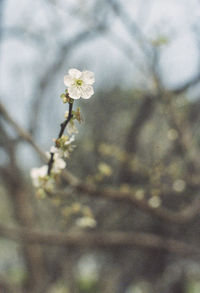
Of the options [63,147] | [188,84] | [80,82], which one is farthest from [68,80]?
[188,84]

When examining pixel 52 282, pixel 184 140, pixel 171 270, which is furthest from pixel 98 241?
pixel 52 282

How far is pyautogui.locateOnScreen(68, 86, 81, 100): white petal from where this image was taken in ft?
2.59

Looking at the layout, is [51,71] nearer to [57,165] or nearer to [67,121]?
[57,165]

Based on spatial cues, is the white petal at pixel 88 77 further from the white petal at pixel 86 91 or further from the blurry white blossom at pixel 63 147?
the blurry white blossom at pixel 63 147

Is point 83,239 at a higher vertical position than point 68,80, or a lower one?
higher

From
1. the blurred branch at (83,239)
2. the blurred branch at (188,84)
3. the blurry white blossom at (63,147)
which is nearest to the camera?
the blurry white blossom at (63,147)

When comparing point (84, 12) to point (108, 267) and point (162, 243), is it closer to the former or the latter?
point (162, 243)

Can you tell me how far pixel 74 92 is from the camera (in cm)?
81

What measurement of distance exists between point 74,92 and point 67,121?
0.34 feet

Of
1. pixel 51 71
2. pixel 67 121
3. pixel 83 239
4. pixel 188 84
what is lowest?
pixel 67 121

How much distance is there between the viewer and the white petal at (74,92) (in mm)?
789

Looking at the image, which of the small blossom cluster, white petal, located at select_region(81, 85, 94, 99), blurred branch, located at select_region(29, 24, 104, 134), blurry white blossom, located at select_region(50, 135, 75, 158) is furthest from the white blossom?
blurred branch, located at select_region(29, 24, 104, 134)

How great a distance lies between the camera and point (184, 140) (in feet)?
8.43

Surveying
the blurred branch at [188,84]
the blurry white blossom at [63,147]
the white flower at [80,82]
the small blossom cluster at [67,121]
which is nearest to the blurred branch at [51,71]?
the blurred branch at [188,84]
